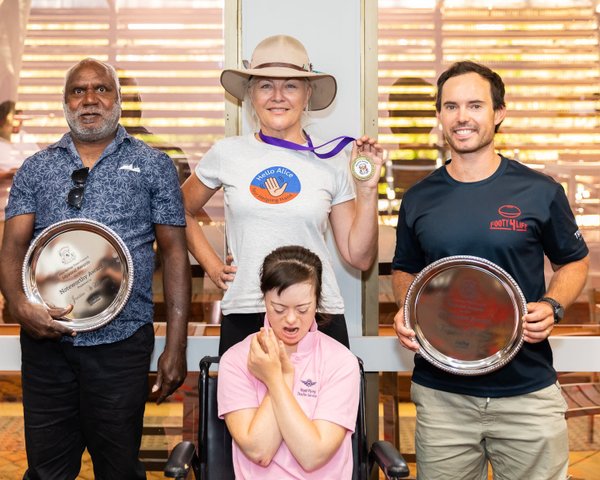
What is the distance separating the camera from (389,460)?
1.92m

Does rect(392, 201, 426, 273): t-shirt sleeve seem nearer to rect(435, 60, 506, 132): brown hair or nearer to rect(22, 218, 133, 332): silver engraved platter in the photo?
rect(435, 60, 506, 132): brown hair

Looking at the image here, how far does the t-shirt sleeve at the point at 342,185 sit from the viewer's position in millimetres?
2424

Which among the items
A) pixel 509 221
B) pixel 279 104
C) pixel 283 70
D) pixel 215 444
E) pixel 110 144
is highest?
pixel 283 70

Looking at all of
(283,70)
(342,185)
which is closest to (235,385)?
(342,185)

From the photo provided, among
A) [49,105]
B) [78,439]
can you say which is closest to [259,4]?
[49,105]

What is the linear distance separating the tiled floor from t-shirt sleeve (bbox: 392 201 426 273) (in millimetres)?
1213

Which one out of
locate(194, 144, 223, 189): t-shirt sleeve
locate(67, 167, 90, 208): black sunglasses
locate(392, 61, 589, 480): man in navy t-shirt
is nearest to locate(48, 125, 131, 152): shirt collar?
locate(67, 167, 90, 208): black sunglasses

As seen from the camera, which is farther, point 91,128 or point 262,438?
point 91,128

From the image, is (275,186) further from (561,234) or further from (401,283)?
(561,234)

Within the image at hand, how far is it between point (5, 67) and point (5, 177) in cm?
47

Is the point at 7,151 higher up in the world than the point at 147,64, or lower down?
lower down

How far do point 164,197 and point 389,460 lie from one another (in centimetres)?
109

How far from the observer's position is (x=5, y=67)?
3.08 meters

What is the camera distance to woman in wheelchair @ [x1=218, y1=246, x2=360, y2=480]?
1897 millimetres
